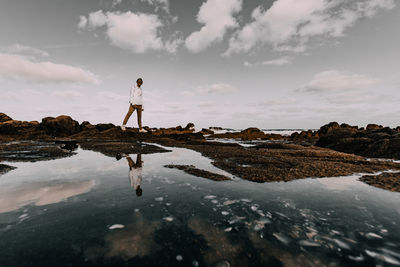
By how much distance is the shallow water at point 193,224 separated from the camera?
1.86m

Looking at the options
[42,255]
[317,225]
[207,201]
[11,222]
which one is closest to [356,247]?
[317,225]

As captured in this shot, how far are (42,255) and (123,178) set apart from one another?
8.46 ft

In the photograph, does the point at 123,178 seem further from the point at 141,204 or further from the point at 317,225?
the point at 317,225

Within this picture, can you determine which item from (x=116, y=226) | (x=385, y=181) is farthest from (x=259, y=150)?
(x=116, y=226)

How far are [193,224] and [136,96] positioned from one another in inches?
475

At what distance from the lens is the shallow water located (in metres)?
1.86

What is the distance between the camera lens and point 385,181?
4621 mm

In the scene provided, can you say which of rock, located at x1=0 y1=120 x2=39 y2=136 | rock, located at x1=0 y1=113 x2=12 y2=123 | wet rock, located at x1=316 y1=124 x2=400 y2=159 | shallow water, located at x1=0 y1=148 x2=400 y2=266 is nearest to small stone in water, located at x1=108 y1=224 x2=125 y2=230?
shallow water, located at x1=0 y1=148 x2=400 y2=266

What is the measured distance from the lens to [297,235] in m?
2.29

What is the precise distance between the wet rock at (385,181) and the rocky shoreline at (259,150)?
0.06 feet

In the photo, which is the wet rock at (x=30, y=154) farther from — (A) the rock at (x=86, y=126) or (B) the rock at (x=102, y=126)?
(A) the rock at (x=86, y=126)

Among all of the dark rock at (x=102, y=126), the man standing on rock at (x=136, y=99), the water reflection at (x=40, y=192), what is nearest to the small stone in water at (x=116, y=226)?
the water reflection at (x=40, y=192)

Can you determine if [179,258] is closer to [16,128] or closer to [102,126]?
[102,126]

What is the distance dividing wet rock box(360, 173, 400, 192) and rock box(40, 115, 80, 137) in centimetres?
2836
